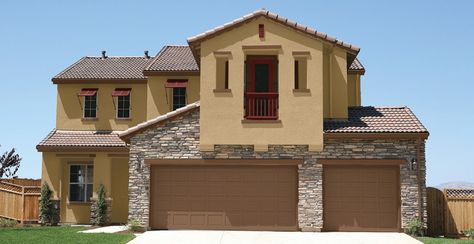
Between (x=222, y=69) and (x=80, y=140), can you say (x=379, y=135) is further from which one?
A: (x=80, y=140)

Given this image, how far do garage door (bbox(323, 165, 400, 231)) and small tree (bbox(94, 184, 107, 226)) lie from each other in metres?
9.82

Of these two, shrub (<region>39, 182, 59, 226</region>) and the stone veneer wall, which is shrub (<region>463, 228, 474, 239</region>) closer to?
the stone veneer wall

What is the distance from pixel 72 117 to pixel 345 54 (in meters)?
13.7

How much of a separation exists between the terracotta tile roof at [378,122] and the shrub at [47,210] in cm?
1259

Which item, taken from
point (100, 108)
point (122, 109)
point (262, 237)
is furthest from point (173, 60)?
point (262, 237)

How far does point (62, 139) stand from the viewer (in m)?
27.8

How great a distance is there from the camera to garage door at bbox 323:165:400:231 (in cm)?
2209

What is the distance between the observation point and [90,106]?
1163 inches

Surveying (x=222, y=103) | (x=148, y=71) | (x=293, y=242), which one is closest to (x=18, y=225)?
(x=148, y=71)

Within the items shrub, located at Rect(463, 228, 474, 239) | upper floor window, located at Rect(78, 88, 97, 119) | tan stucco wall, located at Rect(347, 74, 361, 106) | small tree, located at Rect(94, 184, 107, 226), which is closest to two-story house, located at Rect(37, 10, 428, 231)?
shrub, located at Rect(463, 228, 474, 239)

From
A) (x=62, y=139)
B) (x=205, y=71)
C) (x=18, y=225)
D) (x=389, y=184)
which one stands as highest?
(x=205, y=71)

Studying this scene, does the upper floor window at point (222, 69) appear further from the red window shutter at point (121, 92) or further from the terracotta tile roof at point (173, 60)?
the red window shutter at point (121, 92)

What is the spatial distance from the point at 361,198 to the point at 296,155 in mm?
2825

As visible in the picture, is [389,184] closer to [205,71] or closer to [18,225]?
[205,71]
